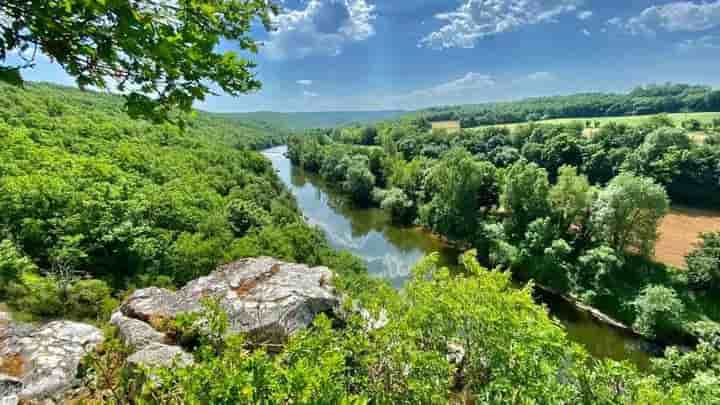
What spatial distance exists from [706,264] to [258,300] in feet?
76.2

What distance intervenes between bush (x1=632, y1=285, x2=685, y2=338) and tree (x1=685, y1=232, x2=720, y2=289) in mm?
2513

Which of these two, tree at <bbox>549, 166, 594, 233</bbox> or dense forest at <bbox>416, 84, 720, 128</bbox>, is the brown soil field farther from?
dense forest at <bbox>416, 84, 720, 128</bbox>

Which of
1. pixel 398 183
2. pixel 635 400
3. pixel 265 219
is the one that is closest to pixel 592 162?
pixel 398 183

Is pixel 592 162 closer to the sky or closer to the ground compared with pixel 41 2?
closer to the ground

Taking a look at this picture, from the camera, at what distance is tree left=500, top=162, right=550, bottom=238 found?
24469 millimetres

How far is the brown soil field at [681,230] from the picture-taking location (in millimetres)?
22578

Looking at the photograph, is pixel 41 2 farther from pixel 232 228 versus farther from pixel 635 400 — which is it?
pixel 232 228

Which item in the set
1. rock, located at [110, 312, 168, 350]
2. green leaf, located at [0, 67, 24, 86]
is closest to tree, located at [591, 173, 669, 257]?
rock, located at [110, 312, 168, 350]

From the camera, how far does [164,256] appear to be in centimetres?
1315

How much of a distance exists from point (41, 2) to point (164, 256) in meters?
12.9

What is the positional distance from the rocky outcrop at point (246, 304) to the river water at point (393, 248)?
25.2ft

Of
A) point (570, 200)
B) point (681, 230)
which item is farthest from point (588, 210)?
point (681, 230)

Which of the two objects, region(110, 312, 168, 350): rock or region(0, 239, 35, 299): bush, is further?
region(0, 239, 35, 299): bush

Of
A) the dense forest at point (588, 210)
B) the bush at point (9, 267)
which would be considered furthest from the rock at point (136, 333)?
the dense forest at point (588, 210)
